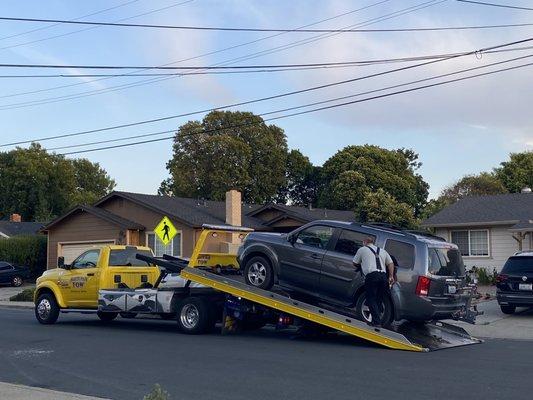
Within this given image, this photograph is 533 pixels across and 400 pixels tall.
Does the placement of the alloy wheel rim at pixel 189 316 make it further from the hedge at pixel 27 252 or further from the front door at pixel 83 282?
the hedge at pixel 27 252

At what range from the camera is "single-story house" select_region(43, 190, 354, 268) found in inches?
1296

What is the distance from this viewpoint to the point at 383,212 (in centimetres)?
4369

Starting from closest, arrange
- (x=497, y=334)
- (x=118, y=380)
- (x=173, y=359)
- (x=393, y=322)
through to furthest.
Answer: (x=118, y=380) < (x=173, y=359) < (x=393, y=322) < (x=497, y=334)

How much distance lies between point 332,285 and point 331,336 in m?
1.71

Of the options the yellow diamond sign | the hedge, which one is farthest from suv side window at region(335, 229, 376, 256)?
the hedge

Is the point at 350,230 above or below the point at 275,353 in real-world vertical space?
above

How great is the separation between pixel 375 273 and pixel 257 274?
2717 mm

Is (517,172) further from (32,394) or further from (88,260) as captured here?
(32,394)

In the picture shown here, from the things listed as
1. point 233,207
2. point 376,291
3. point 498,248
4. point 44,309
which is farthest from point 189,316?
point 498,248

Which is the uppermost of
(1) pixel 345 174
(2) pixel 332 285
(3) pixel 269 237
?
(1) pixel 345 174

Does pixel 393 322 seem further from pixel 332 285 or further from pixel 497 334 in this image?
pixel 497 334

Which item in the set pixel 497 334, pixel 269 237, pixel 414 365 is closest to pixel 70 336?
pixel 269 237

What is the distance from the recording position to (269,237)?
14477 millimetres

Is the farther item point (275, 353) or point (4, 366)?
point (275, 353)
